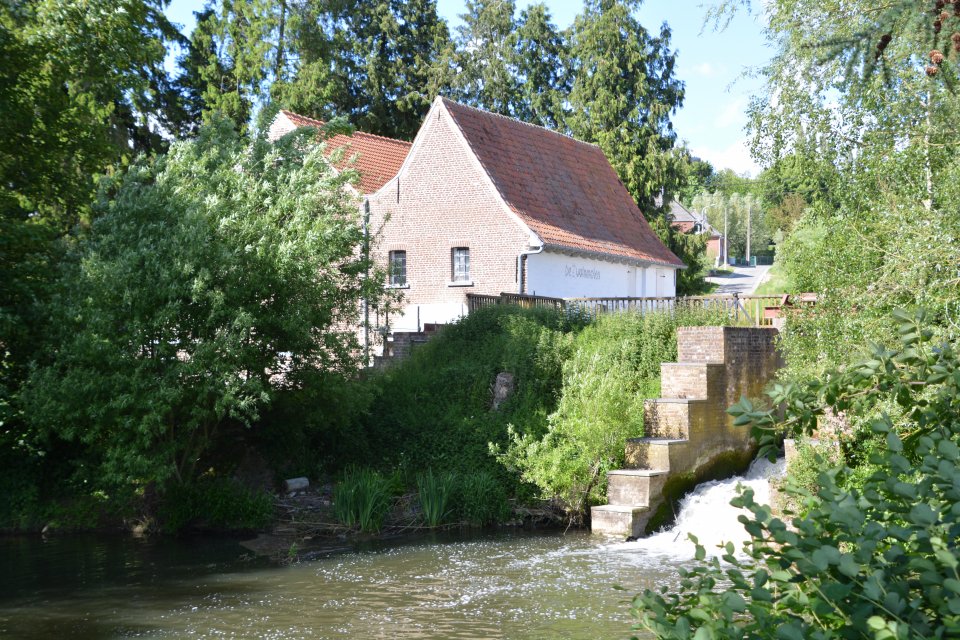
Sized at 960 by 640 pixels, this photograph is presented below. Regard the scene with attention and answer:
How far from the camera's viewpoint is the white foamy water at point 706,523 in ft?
41.4

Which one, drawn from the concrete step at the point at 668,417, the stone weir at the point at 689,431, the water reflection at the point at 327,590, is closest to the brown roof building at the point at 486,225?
the stone weir at the point at 689,431

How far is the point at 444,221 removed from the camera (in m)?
26.3

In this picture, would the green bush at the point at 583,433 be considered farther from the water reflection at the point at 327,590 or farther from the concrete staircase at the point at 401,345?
the concrete staircase at the point at 401,345

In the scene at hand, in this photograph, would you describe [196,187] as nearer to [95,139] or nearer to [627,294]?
[95,139]

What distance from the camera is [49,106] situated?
15234 millimetres

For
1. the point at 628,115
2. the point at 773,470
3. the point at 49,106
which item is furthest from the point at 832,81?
the point at 628,115

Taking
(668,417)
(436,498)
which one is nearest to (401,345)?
(436,498)

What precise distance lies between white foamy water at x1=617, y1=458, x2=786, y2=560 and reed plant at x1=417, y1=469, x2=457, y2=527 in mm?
2921

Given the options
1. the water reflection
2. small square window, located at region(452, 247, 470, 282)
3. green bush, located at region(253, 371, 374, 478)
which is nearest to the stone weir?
the water reflection

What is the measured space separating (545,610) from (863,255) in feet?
17.3

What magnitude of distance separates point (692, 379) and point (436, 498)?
4792 millimetres

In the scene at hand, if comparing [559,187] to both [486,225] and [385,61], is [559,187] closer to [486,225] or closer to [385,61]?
[486,225]

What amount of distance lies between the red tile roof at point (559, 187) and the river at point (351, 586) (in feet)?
43.9

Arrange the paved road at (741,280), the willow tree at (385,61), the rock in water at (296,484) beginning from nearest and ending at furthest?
the rock in water at (296,484)
the willow tree at (385,61)
the paved road at (741,280)
